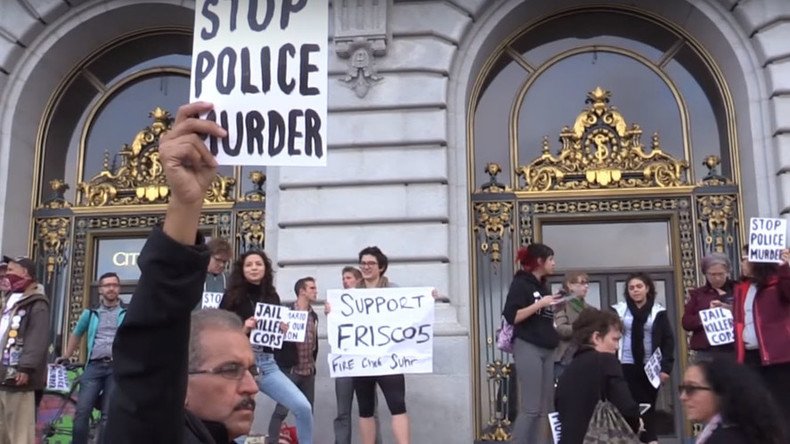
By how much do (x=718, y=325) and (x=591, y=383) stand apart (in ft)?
11.8

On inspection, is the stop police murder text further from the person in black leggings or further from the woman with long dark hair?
the person in black leggings

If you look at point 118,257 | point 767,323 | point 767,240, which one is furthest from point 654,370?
point 118,257

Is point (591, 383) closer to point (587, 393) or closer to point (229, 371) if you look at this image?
point (587, 393)

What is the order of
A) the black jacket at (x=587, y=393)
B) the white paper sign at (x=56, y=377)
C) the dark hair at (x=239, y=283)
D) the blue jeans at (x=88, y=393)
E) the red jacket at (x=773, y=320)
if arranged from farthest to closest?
the white paper sign at (x=56, y=377)
the blue jeans at (x=88, y=393)
the dark hair at (x=239, y=283)
the red jacket at (x=773, y=320)
the black jacket at (x=587, y=393)

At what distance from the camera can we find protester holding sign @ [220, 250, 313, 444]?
820cm

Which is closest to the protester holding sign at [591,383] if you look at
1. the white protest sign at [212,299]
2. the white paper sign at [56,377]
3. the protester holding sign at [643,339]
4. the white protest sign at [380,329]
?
the white protest sign at [380,329]

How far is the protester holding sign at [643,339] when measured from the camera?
31.0ft

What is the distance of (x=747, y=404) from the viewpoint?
11.8ft

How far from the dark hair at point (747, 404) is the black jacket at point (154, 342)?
8.71ft

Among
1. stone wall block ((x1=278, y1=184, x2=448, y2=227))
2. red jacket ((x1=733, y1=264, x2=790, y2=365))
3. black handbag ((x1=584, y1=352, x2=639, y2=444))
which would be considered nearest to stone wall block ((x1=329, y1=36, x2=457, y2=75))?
stone wall block ((x1=278, y1=184, x2=448, y2=227))

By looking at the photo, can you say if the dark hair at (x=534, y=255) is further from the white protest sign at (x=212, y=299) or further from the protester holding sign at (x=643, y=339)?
the white protest sign at (x=212, y=299)

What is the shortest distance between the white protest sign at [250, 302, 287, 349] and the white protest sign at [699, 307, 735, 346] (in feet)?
14.4

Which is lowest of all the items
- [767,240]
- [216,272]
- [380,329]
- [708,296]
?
[380,329]

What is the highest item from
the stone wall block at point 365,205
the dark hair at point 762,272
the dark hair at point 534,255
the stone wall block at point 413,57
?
the stone wall block at point 413,57
